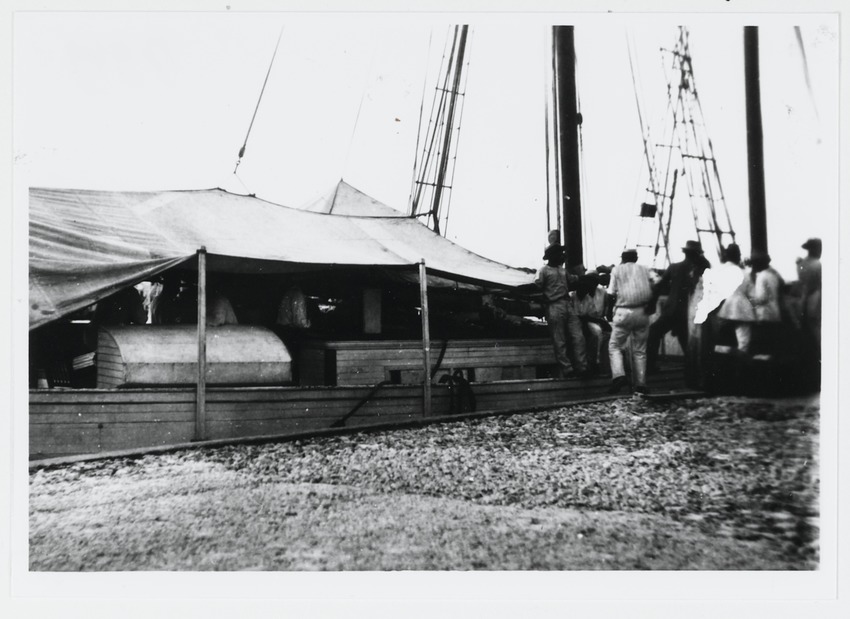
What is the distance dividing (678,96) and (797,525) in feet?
9.20

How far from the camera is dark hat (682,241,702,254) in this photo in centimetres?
537

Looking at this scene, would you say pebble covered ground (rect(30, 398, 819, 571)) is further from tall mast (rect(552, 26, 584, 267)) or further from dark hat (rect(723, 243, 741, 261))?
tall mast (rect(552, 26, 584, 267))

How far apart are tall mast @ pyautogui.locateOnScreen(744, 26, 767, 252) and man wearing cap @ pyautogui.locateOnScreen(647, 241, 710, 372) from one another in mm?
572

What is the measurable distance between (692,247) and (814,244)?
1.11 meters

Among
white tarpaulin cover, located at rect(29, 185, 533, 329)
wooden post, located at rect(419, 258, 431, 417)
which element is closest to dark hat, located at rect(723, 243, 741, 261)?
wooden post, located at rect(419, 258, 431, 417)

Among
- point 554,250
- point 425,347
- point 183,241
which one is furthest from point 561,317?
point 183,241

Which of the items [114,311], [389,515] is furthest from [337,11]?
[114,311]

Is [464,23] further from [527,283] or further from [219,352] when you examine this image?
[527,283]

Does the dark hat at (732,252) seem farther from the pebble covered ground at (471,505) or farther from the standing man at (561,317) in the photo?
the standing man at (561,317)

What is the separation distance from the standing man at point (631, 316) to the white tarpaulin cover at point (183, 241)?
1482 mm

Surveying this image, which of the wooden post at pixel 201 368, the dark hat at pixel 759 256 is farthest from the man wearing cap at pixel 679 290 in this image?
the wooden post at pixel 201 368

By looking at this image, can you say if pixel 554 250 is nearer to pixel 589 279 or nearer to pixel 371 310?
pixel 589 279

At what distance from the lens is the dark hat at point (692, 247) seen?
211 inches

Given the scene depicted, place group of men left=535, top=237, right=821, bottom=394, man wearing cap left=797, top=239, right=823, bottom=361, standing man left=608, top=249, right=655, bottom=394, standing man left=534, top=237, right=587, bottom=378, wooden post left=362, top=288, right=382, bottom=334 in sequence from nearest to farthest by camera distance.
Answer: man wearing cap left=797, top=239, right=823, bottom=361
group of men left=535, top=237, right=821, bottom=394
standing man left=608, top=249, right=655, bottom=394
standing man left=534, top=237, right=587, bottom=378
wooden post left=362, top=288, right=382, bottom=334
